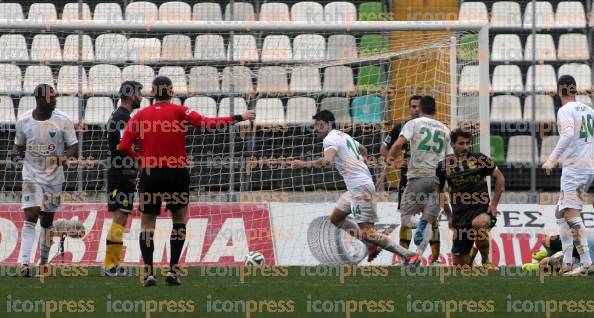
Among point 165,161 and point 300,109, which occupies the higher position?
point 300,109

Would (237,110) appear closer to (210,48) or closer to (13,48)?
(210,48)

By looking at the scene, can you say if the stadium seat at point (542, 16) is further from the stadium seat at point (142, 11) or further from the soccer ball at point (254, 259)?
the soccer ball at point (254, 259)

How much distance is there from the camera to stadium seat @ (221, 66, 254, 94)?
715 inches

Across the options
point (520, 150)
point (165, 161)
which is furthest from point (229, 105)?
point (165, 161)

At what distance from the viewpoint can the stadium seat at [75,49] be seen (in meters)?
18.3

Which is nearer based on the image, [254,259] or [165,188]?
[165,188]

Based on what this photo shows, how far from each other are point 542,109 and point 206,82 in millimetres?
5654

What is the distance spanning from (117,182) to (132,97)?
962mm

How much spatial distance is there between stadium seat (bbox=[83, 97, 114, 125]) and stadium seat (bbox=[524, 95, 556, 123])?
6740mm

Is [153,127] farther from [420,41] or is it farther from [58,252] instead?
[420,41]

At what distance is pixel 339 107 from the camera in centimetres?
1866

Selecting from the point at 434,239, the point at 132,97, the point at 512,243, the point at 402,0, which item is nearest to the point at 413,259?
the point at 434,239

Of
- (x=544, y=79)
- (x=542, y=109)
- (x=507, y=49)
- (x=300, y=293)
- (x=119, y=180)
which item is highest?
(x=507, y=49)

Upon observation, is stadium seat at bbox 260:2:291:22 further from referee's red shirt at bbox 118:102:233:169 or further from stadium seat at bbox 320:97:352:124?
referee's red shirt at bbox 118:102:233:169
